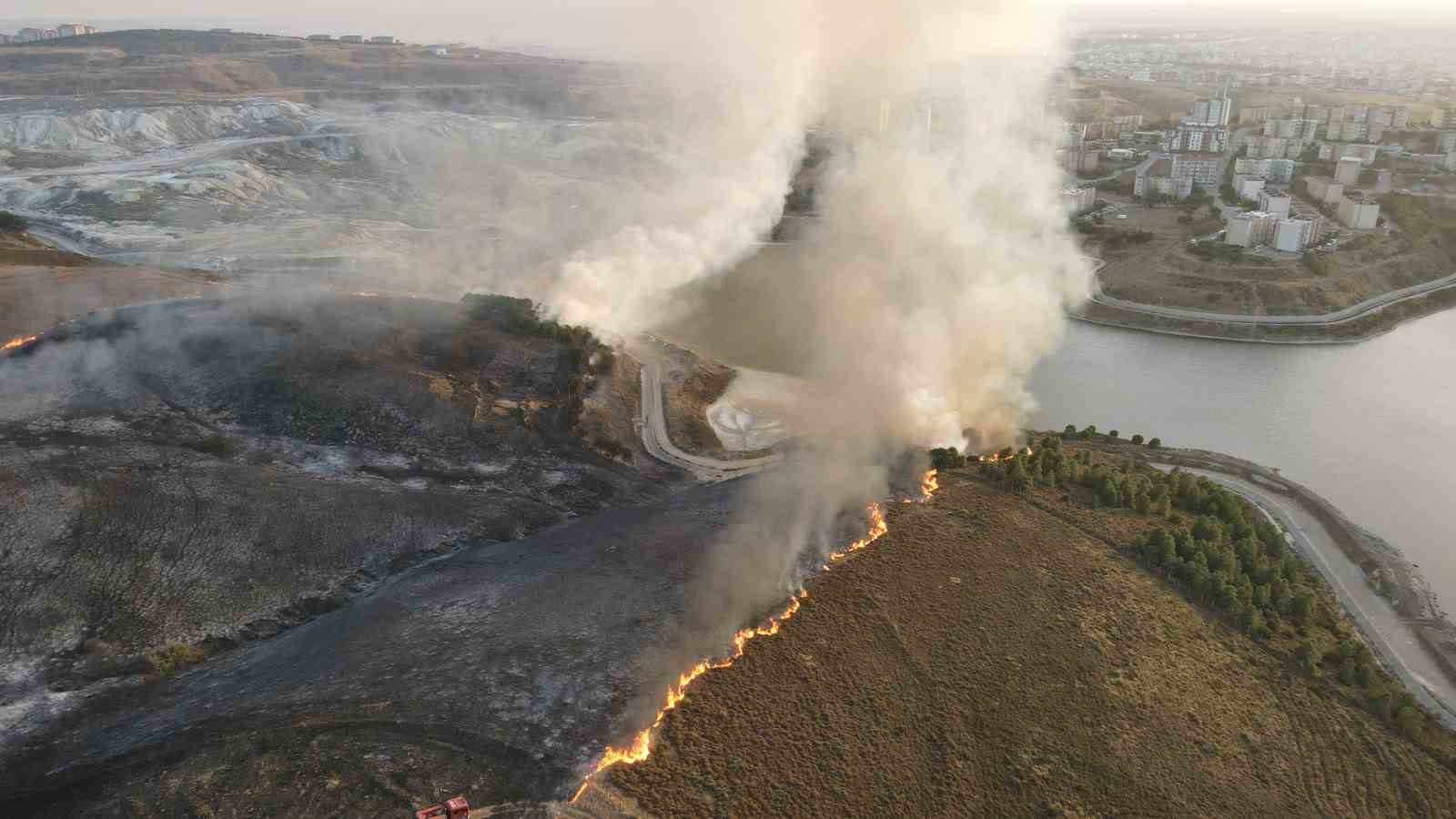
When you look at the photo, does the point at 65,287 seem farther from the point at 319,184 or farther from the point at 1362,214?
the point at 1362,214

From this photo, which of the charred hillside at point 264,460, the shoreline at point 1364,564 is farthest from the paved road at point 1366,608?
the charred hillside at point 264,460

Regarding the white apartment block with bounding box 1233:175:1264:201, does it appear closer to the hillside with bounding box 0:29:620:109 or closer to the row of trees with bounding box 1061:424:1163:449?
the row of trees with bounding box 1061:424:1163:449

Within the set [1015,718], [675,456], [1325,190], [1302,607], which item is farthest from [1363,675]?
[1325,190]

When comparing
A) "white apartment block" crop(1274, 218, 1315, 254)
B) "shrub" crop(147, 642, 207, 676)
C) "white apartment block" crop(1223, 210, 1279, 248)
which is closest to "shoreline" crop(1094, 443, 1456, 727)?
"shrub" crop(147, 642, 207, 676)

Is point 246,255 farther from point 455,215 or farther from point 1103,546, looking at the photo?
point 1103,546

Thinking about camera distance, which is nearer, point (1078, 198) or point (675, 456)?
point (675, 456)
